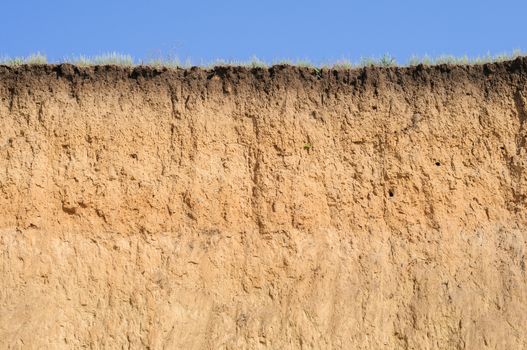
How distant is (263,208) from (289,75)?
1919mm

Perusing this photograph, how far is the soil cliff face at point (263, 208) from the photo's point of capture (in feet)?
33.1

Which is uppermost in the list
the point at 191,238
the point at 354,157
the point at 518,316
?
the point at 354,157

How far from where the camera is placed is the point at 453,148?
10898mm

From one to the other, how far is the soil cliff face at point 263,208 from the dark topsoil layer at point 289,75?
0.07 feet

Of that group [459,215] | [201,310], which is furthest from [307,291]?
[459,215]

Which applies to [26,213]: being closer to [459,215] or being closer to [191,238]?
[191,238]

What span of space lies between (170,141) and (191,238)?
1.36 meters

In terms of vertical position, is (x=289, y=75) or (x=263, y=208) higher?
(x=289, y=75)

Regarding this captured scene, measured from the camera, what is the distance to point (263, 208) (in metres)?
10.6

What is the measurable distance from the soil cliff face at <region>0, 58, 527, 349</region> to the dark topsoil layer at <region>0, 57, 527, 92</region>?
0.02 meters

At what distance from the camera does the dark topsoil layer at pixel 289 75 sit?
10.9m

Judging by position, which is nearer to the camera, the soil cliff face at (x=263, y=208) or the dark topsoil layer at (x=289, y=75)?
the soil cliff face at (x=263, y=208)

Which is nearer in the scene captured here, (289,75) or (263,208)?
(263,208)

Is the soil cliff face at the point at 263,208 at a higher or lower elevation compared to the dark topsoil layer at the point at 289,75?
lower
